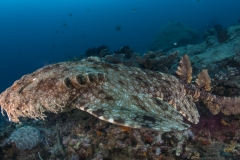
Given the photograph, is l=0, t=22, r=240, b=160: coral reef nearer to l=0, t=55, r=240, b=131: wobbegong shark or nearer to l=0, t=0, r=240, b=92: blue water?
l=0, t=55, r=240, b=131: wobbegong shark

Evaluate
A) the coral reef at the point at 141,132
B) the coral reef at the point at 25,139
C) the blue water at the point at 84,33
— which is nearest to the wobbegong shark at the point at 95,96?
the coral reef at the point at 141,132

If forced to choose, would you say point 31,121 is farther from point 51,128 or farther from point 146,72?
point 146,72

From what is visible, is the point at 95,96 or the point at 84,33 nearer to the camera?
the point at 95,96

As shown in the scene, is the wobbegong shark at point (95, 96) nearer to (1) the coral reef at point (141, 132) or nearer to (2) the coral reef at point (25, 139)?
(1) the coral reef at point (141, 132)

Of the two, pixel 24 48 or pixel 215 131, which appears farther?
pixel 24 48

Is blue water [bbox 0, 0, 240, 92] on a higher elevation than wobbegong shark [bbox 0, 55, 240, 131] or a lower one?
higher

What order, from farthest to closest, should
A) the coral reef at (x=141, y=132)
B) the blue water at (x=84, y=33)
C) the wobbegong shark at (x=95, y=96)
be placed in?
1. the blue water at (x=84, y=33)
2. the coral reef at (x=141, y=132)
3. the wobbegong shark at (x=95, y=96)

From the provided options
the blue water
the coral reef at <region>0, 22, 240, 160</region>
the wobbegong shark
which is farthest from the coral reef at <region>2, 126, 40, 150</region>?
the blue water

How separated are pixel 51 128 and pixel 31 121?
2.20m

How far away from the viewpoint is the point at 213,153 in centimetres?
438

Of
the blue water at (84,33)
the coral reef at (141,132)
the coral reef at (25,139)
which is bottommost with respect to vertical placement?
the coral reef at (25,139)

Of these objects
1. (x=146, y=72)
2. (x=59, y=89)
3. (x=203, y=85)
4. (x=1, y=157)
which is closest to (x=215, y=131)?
(x=203, y=85)

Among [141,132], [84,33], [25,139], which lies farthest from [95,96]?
[84,33]

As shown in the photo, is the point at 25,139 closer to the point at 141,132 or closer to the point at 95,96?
the point at 141,132
